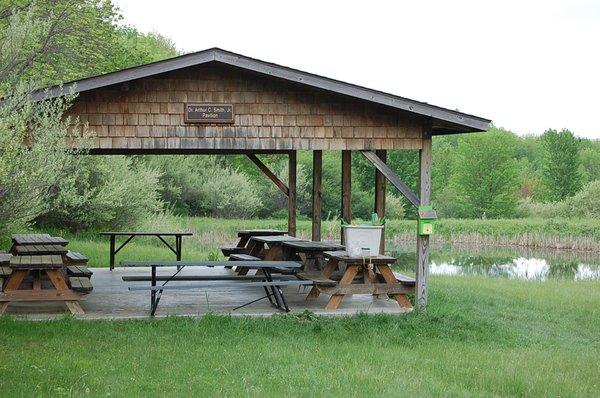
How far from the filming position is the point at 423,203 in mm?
10906

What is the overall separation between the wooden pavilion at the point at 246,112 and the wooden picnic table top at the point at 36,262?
1423 mm

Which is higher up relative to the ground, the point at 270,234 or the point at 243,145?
the point at 243,145

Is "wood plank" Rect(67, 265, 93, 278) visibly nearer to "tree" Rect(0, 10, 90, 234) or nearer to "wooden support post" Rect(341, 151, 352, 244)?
"tree" Rect(0, 10, 90, 234)

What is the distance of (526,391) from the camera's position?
24.2 feet

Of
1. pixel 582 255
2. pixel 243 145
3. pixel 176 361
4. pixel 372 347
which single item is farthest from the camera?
pixel 582 255

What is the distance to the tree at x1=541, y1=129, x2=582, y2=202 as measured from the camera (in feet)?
178

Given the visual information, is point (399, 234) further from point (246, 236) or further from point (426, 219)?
point (426, 219)

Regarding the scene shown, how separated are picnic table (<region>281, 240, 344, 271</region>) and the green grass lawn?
1275 millimetres

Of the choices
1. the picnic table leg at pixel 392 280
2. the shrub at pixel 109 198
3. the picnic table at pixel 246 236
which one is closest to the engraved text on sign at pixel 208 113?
the picnic table leg at pixel 392 280

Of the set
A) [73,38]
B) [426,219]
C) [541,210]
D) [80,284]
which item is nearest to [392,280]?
[426,219]

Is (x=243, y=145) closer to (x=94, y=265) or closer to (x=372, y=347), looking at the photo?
(x=372, y=347)

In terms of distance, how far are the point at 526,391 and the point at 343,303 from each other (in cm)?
433

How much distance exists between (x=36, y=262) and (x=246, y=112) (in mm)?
3015

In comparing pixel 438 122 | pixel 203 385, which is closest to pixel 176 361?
pixel 203 385
